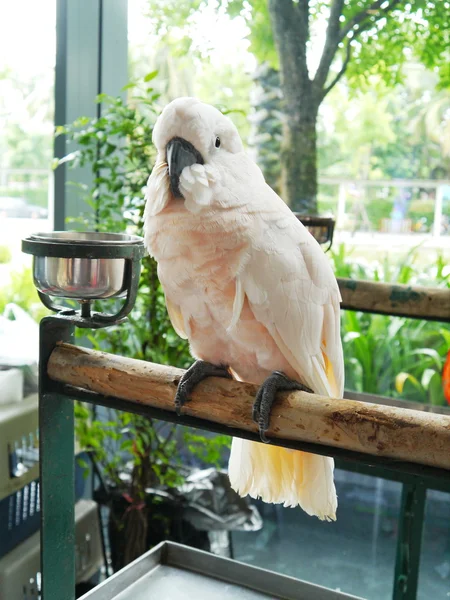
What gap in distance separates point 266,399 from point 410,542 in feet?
2.10

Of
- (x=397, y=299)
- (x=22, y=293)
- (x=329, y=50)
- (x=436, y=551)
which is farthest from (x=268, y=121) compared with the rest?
(x=436, y=551)

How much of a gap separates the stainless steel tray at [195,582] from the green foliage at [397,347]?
1.13 m

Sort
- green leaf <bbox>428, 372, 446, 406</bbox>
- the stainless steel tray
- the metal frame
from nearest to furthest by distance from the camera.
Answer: the metal frame → the stainless steel tray → green leaf <bbox>428, 372, 446, 406</bbox>

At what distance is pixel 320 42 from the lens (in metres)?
2.21

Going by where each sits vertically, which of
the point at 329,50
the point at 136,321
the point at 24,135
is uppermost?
the point at 329,50

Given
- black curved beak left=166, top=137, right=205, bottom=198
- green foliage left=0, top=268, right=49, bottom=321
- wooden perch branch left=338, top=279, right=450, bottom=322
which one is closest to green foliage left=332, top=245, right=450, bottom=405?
wooden perch branch left=338, top=279, right=450, bottom=322

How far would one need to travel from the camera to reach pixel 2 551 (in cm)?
160

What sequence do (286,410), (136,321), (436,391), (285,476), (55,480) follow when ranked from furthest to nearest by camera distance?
(436,391)
(136,321)
(285,476)
(55,480)
(286,410)

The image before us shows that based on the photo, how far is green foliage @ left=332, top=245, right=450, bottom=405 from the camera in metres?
2.20

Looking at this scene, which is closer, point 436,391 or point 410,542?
point 410,542

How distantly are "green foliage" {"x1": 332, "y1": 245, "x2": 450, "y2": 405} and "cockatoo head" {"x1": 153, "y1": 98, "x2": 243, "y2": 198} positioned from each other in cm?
138

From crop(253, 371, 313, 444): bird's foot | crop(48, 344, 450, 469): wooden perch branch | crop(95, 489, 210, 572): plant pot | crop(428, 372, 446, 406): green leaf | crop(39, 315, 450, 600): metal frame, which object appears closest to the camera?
crop(48, 344, 450, 469): wooden perch branch

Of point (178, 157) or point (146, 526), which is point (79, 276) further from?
point (146, 526)

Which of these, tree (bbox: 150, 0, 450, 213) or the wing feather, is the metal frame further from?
tree (bbox: 150, 0, 450, 213)
